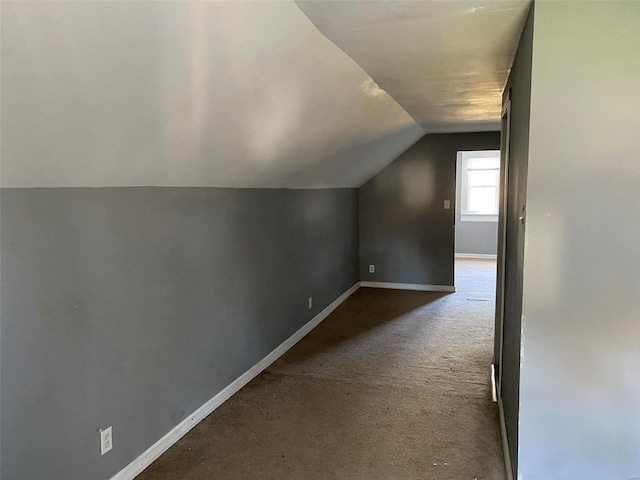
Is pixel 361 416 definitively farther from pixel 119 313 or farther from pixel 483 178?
pixel 483 178

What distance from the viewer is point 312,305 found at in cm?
479

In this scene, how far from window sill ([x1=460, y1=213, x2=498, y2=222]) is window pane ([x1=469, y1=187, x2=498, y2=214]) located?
0.42 ft

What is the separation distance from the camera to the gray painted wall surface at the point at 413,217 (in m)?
6.13

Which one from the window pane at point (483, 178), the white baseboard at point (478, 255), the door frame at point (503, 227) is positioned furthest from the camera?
the window pane at point (483, 178)

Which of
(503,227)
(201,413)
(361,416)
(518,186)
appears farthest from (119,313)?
(503,227)

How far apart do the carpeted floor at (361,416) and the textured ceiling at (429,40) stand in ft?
6.70

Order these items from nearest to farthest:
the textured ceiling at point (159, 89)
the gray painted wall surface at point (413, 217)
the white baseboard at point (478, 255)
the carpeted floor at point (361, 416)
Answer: the textured ceiling at point (159, 89)
the carpeted floor at point (361, 416)
the gray painted wall surface at point (413, 217)
the white baseboard at point (478, 255)

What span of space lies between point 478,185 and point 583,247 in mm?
7916

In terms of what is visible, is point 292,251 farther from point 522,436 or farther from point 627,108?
point 627,108

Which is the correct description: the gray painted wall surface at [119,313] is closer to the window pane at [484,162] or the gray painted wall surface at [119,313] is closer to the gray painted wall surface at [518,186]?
the gray painted wall surface at [518,186]

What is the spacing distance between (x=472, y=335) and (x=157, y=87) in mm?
3677

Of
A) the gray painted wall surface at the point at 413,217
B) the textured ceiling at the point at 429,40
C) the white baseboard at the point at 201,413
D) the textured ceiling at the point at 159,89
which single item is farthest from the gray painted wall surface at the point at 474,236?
the textured ceiling at the point at 159,89

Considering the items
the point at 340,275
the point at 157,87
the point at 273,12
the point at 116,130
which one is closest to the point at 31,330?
the point at 116,130

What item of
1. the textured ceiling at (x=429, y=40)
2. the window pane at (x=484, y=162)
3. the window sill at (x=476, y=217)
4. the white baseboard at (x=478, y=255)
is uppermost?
the textured ceiling at (x=429, y=40)
